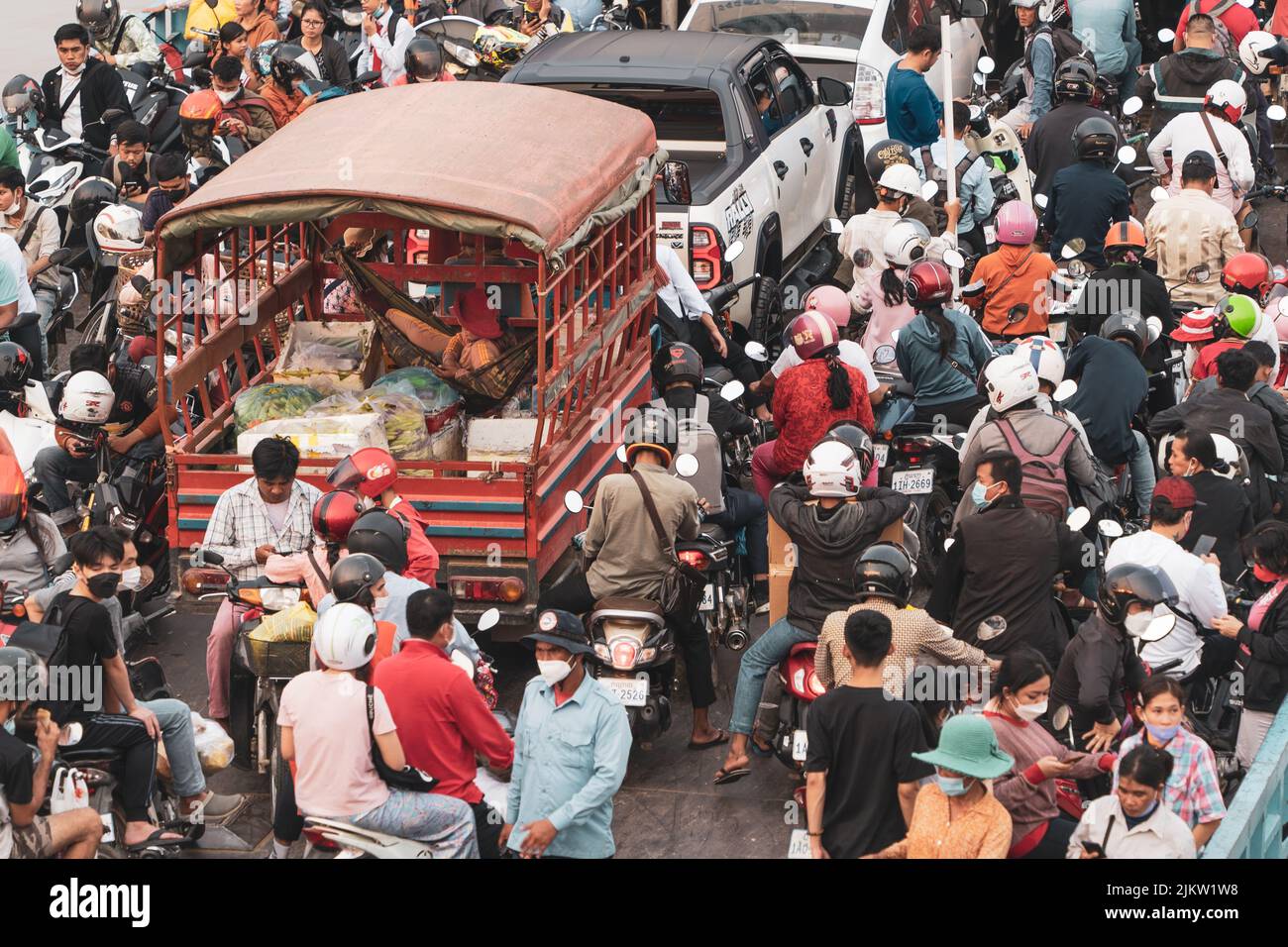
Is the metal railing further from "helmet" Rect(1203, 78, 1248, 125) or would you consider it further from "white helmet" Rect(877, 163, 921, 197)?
"helmet" Rect(1203, 78, 1248, 125)

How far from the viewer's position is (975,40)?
17.3 meters

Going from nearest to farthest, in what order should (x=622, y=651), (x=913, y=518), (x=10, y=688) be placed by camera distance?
(x=10, y=688) → (x=622, y=651) → (x=913, y=518)

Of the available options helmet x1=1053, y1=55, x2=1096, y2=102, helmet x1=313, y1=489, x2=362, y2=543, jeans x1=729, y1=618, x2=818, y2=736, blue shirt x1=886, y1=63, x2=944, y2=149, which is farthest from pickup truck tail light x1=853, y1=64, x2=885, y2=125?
helmet x1=313, y1=489, x2=362, y2=543

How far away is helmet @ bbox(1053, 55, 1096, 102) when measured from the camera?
45.7ft

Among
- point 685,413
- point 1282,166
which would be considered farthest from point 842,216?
point 685,413

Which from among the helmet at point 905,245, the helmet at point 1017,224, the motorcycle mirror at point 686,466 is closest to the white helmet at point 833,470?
the motorcycle mirror at point 686,466

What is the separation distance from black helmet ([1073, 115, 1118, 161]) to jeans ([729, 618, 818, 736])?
5.39 metres

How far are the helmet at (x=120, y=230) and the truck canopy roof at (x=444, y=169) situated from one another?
2175 millimetres

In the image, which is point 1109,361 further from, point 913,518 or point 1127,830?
point 1127,830

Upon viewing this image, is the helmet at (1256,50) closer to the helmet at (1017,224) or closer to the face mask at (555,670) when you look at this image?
the helmet at (1017,224)

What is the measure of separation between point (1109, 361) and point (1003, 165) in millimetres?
4325

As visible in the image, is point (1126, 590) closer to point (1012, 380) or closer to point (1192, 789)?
point (1192, 789)

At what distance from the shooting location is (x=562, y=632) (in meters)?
7.27

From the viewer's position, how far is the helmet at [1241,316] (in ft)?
35.3
